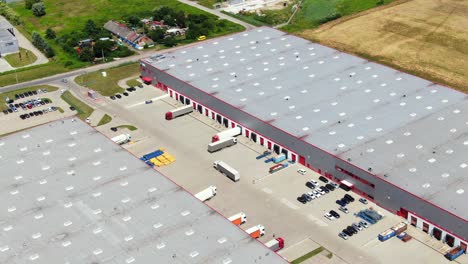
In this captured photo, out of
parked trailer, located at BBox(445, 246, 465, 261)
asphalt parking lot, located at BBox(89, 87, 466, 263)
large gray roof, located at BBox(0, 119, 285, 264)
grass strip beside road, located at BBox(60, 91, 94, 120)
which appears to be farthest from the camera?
grass strip beside road, located at BBox(60, 91, 94, 120)

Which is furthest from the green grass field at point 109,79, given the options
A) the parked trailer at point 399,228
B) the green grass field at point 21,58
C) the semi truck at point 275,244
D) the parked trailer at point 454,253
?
the parked trailer at point 454,253

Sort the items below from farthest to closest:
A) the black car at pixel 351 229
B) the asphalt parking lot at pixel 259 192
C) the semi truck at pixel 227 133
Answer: the semi truck at pixel 227 133
the black car at pixel 351 229
the asphalt parking lot at pixel 259 192

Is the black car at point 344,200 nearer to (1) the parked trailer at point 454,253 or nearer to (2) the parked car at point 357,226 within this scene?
(2) the parked car at point 357,226

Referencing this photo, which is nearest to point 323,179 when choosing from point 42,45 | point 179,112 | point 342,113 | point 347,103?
point 342,113

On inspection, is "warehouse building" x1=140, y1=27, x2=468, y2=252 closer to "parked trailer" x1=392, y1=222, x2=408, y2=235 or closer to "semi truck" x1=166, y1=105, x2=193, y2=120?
"semi truck" x1=166, y1=105, x2=193, y2=120

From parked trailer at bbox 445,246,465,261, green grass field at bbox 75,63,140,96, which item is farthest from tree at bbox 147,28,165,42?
parked trailer at bbox 445,246,465,261

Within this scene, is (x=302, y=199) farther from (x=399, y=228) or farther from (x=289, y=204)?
(x=399, y=228)
